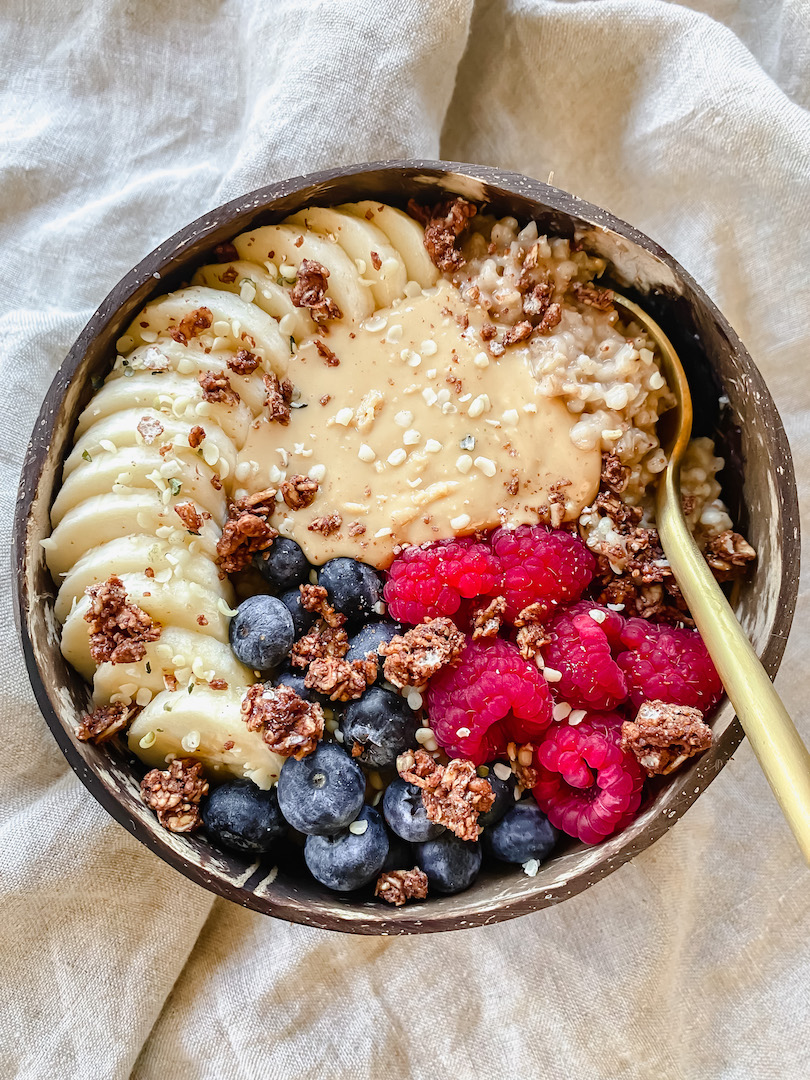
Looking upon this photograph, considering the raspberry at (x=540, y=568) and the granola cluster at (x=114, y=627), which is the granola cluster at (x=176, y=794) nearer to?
the granola cluster at (x=114, y=627)

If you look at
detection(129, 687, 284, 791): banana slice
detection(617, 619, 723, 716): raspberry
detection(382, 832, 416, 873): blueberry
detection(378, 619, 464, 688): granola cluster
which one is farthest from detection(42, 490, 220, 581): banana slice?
detection(617, 619, 723, 716): raspberry

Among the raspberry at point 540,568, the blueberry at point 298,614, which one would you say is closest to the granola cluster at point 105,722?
the blueberry at point 298,614

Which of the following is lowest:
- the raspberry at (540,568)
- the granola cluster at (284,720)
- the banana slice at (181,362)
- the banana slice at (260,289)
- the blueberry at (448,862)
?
the blueberry at (448,862)

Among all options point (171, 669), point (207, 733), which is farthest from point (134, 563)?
point (207, 733)

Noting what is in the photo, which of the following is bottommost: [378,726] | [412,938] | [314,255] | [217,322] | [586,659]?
[412,938]

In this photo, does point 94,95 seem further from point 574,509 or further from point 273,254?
point 574,509

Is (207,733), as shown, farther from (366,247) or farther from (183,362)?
(366,247)

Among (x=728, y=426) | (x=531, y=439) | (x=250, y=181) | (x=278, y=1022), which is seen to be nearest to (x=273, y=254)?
(x=250, y=181)
